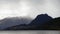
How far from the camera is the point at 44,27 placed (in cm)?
205

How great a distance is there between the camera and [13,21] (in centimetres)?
200

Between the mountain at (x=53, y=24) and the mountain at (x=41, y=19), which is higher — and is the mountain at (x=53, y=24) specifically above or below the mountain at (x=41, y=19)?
below

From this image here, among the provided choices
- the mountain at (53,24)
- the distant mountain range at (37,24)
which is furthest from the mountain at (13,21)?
the mountain at (53,24)

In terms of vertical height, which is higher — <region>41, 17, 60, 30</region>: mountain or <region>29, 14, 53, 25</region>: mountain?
<region>29, 14, 53, 25</region>: mountain

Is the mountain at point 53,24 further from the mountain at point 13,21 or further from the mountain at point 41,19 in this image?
the mountain at point 13,21

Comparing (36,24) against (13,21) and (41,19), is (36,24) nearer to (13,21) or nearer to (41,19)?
(41,19)

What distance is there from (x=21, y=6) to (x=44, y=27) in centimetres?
30

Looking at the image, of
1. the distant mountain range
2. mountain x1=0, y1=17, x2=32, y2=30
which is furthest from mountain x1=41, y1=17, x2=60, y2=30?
mountain x1=0, y1=17, x2=32, y2=30

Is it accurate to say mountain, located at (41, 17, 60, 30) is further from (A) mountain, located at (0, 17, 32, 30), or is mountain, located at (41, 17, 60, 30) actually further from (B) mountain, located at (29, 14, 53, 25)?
(A) mountain, located at (0, 17, 32, 30)

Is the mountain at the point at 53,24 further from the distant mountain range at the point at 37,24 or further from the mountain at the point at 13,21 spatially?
the mountain at the point at 13,21

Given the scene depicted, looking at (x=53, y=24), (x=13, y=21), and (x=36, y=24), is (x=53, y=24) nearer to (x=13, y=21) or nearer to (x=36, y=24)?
(x=36, y=24)

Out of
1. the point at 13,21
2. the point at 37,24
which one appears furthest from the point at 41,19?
the point at 13,21

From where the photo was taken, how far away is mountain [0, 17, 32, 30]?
2.00 m

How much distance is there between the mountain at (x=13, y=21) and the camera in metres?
2.00
